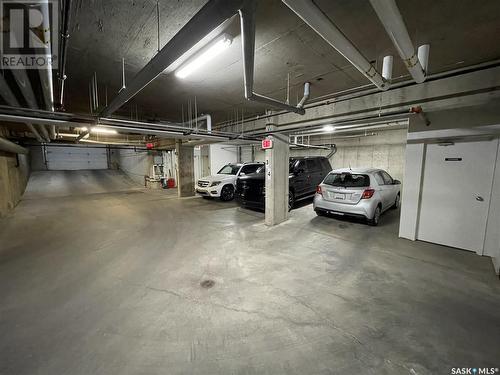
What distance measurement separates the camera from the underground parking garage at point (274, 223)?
5.46 feet

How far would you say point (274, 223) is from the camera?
205 inches

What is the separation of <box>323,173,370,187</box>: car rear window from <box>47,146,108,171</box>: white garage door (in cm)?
2048

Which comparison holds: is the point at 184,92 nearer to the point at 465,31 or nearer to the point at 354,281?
the point at 465,31

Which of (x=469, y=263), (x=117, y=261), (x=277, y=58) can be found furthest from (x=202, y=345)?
(x=469, y=263)

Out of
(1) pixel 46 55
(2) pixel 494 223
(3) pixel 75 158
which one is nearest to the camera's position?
(1) pixel 46 55

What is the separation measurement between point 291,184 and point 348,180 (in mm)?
1752

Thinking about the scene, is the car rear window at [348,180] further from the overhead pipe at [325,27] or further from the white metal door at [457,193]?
the overhead pipe at [325,27]

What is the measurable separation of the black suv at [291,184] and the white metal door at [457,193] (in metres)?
3.23

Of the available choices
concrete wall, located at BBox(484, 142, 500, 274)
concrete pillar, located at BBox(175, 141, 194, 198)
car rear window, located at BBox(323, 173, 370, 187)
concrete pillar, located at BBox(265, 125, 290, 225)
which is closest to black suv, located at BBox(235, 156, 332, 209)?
concrete pillar, located at BBox(265, 125, 290, 225)

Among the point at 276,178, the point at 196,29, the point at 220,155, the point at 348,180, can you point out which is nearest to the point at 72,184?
the point at 220,155

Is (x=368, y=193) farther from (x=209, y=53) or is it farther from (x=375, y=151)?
(x=375, y=151)

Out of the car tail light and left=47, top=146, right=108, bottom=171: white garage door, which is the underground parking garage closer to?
the car tail light

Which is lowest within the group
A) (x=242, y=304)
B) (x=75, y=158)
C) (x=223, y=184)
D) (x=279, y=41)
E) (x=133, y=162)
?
(x=242, y=304)

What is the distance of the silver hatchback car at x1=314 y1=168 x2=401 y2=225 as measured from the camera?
4.64 m
